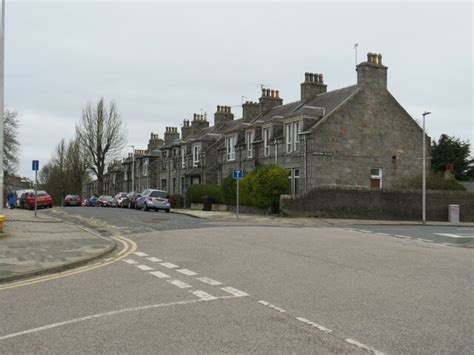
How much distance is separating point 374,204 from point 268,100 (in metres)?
19.4

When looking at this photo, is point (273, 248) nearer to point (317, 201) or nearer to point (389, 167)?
point (317, 201)

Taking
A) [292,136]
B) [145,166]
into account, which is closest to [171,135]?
[145,166]

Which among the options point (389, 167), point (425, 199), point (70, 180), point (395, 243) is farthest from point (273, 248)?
point (70, 180)

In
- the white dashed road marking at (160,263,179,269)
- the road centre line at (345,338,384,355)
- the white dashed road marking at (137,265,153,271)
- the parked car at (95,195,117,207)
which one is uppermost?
the parked car at (95,195,117,207)

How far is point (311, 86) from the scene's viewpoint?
42.0 m

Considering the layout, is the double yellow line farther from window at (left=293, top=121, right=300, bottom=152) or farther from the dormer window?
the dormer window

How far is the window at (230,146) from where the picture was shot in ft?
151

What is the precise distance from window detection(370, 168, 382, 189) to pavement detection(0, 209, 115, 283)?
76.2 ft

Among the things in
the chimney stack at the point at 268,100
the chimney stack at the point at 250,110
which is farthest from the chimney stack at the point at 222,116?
the chimney stack at the point at 268,100

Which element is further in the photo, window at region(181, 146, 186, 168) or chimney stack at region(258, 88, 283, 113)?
window at region(181, 146, 186, 168)

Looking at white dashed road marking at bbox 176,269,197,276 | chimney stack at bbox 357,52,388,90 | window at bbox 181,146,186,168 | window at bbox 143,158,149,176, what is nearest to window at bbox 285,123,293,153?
chimney stack at bbox 357,52,388,90

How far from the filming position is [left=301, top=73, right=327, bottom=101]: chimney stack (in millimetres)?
41875

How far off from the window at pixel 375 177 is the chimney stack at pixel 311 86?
29.0 ft

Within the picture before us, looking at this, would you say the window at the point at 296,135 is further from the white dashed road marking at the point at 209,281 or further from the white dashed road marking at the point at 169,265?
the white dashed road marking at the point at 209,281
